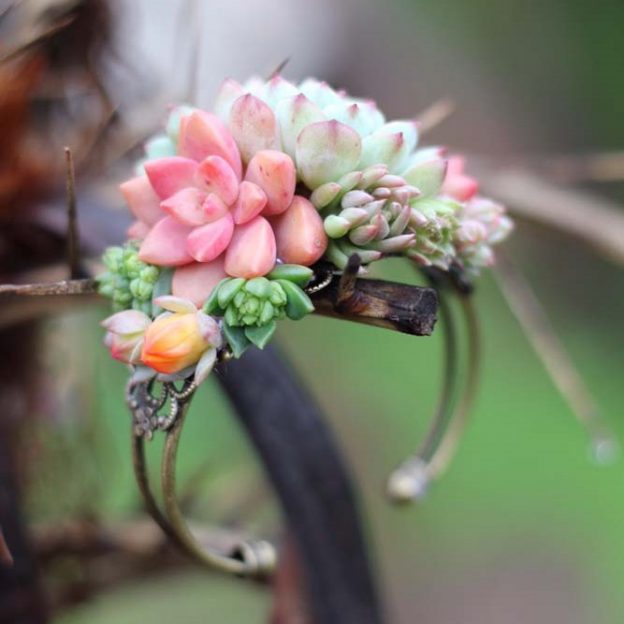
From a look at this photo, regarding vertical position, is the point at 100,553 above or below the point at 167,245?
below

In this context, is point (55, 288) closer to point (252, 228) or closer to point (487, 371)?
point (252, 228)

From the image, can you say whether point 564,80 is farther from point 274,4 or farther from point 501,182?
point 501,182

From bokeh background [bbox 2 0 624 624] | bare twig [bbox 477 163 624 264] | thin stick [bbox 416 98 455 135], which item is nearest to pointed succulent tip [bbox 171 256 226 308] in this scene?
thin stick [bbox 416 98 455 135]

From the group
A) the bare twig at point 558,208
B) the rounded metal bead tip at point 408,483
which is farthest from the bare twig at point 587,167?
the rounded metal bead tip at point 408,483

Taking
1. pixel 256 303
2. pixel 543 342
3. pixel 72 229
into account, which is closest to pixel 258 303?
pixel 256 303

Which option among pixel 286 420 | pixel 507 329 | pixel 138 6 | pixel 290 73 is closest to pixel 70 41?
pixel 138 6

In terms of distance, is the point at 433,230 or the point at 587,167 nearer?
the point at 433,230

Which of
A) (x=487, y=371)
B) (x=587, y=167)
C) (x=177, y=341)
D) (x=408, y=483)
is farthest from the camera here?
(x=487, y=371)
